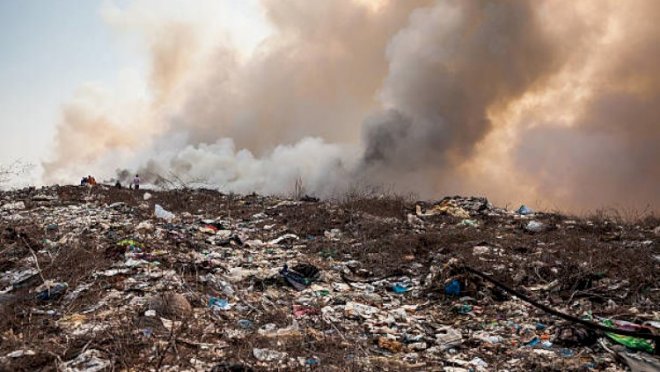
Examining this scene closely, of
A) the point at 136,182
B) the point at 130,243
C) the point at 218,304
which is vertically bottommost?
the point at 218,304

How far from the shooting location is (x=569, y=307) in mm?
4109

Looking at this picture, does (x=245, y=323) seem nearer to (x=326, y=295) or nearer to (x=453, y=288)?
(x=326, y=295)

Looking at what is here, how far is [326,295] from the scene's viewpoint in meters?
4.57

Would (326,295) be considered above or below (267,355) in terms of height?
above

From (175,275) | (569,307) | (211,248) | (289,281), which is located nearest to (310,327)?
(289,281)

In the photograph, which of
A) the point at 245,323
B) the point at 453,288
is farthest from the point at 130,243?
the point at 453,288

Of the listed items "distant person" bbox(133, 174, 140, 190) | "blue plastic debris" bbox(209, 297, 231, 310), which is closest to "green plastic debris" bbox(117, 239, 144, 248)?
"blue plastic debris" bbox(209, 297, 231, 310)

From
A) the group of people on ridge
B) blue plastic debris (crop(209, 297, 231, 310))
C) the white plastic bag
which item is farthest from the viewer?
the group of people on ridge

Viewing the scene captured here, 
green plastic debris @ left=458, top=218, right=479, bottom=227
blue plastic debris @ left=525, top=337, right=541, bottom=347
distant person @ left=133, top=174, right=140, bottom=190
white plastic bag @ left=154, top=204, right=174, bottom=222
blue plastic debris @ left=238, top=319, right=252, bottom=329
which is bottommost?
blue plastic debris @ left=525, top=337, right=541, bottom=347

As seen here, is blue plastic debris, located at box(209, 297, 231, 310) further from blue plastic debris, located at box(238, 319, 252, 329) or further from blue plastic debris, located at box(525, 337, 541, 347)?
blue plastic debris, located at box(525, 337, 541, 347)

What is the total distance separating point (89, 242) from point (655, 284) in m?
6.09

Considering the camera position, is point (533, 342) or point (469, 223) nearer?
point (533, 342)

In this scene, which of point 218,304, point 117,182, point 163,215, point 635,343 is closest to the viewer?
point 635,343

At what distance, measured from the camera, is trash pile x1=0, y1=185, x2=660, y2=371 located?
9.84 ft
